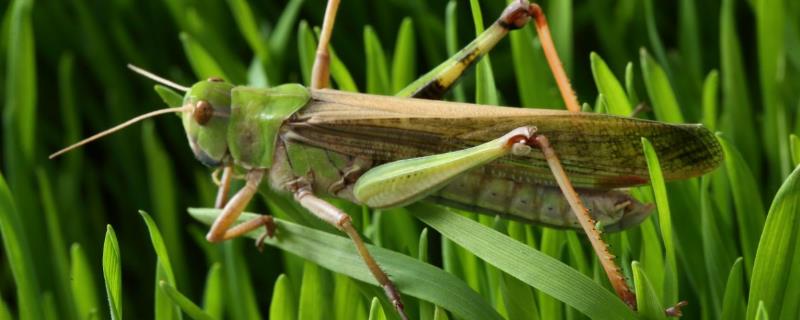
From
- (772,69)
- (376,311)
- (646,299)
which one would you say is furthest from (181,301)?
(772,69)

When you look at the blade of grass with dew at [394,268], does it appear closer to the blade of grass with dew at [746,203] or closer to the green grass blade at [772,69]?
the blade of grass with dew at [746,203]

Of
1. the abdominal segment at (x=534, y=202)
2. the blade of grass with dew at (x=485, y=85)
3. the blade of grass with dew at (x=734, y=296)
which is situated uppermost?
the blade of grass with dew at (x=485, y=85)

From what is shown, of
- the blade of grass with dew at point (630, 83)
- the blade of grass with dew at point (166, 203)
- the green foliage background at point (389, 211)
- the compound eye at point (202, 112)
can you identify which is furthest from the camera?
the blade of grass with dew at point (166, 203)

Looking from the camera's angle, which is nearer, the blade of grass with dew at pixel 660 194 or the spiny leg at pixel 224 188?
the blade of grass with dew at pixel 660 194

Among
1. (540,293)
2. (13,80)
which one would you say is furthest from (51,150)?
(540,293)

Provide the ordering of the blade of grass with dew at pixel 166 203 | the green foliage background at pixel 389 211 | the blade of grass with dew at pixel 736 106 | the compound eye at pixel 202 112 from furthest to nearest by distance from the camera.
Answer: the blade of grass with dew at pixel 166 203
the blade of grass with dew at pixel 736 106
the compound eye at pixel 202 112
the green foliage background at pixel 389 211

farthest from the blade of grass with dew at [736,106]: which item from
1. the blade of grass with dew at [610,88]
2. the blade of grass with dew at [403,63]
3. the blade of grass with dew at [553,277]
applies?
the blade of grass with dew at [553,277]

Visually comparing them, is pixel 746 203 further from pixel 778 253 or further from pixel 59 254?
pixel 59 254
